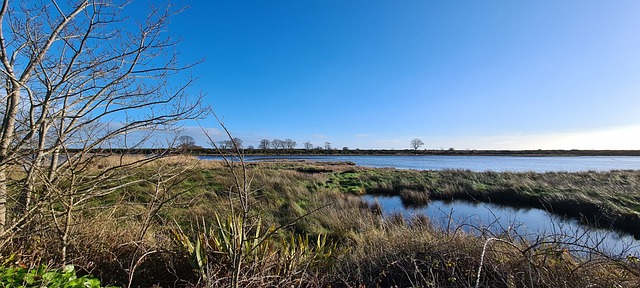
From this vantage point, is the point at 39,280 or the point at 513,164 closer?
the point at 39,280

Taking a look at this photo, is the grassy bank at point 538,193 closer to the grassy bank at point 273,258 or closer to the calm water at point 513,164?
the grassy bank at point 273,258

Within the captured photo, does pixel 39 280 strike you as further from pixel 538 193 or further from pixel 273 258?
pixel 538 193

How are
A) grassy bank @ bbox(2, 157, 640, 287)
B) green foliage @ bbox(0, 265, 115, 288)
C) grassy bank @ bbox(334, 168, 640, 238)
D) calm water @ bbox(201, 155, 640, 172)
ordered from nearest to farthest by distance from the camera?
green foliage @ bbox(0, 265, 115, 288)
grassy bank @ bbox(2, 157, 640, 287)
grassy bank @ bbox(334, 168, 640, 238)
calm water @ bbox(201, 155, 640, 172)

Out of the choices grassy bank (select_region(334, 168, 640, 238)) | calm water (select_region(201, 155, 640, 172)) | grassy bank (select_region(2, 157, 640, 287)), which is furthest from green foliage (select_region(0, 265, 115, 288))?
calm water (select_region(201, 155, 640, 172))

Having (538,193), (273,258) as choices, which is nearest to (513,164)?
(538,193)

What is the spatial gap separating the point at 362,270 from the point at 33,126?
167 inches

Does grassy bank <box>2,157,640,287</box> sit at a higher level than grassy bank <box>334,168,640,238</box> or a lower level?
higher

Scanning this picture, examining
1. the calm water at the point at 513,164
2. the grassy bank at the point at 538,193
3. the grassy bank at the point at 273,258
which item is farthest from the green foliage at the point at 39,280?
the calm water at the point at 513,164

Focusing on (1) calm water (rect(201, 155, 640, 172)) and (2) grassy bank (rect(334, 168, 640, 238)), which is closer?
(2) grassy bank (rect(334, 168, 640, 238))

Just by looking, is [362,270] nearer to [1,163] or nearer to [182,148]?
[182,148]

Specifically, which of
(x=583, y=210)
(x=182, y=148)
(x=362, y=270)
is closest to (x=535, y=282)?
(x=362, y=270)

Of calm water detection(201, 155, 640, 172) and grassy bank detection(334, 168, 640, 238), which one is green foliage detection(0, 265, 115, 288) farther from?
calm water detection(201, 155, 640, 172)

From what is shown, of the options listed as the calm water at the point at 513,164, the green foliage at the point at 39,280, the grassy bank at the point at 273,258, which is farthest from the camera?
the calm water at the point at 513,164

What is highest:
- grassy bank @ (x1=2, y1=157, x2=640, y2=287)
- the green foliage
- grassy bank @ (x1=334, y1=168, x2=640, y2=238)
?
the green foliage
